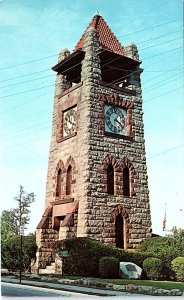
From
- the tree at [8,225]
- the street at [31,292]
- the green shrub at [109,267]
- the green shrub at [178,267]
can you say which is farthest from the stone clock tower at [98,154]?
the street at [31,292]

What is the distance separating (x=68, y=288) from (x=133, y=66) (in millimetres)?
12907

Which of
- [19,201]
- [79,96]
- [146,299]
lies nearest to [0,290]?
[146,299]

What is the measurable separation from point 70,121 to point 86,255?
7090mm

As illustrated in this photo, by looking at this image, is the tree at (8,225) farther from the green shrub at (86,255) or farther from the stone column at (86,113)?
the stone column at (86,113)

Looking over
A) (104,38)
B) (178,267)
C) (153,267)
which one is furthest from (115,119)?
(178,267)

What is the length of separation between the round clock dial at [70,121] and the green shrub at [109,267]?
22.7 ft

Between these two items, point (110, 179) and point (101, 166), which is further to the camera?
point (110, 179)

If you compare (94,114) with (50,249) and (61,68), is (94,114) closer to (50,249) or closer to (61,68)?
(61,68)

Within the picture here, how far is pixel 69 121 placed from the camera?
69.5ft

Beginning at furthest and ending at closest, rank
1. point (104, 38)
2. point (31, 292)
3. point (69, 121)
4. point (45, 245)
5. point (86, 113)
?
point (104, 38) < point (69, 121) < point (45, 245) < point (86, 113) < point (31, 292)

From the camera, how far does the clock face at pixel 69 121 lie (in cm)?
2080

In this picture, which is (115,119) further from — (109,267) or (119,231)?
(109,267)

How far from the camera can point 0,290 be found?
38.5 feet

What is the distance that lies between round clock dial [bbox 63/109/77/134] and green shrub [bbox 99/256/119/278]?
6.93 metres
